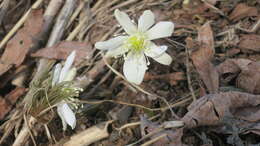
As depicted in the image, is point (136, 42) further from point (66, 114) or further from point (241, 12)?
point (241, 12)

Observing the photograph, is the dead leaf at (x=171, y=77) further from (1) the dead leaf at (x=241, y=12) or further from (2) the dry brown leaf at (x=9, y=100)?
(2) the dry brown leaf at (x=9, y=100)

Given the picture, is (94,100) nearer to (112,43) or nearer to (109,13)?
(112,43)

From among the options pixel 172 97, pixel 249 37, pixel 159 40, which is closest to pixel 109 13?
pixel 159 40

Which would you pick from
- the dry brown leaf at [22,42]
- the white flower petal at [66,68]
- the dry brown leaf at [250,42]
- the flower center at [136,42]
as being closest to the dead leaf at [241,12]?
the dry brown leaf at [250,42]

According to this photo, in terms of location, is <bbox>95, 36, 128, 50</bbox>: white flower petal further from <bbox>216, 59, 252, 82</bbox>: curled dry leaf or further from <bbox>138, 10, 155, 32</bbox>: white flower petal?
<bbox>216, 59, 252, 82</bbox>: curled dry leaf


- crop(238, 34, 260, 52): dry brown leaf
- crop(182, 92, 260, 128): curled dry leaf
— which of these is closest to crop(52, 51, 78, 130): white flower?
crop(182, 92, 260, 128): curled dry leaf

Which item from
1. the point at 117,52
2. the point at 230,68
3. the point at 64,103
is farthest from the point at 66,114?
the point at 230,68
